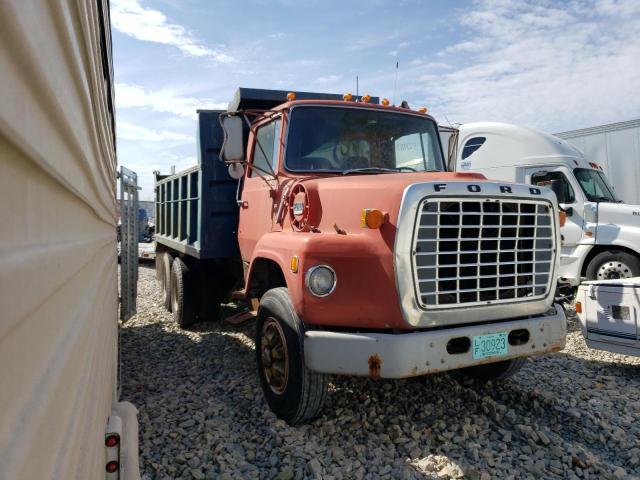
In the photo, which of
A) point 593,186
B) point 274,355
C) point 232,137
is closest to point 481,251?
point 274,355

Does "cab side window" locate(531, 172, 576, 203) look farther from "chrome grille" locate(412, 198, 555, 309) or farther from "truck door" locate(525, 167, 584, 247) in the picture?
"chrome grille" locate(412, 198, 555, 309)

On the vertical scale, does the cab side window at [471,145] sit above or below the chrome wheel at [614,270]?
above

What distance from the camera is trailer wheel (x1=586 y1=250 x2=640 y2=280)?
7539 millimetres

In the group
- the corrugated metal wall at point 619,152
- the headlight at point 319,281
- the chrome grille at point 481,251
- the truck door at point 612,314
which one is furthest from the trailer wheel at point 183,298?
the corrugated metal wall at point 619,152

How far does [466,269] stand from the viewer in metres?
3.37

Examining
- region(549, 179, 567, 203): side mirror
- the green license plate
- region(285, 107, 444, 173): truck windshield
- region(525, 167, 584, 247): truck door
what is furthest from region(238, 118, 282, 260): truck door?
region(525, 167, 584, 247): truck door

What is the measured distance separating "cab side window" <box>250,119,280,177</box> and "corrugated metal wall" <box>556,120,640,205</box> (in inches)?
368

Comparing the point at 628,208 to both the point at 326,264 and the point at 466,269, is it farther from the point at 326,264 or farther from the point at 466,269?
the point at 326,264

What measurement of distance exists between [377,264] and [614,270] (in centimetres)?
632

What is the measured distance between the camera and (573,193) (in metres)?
8.23

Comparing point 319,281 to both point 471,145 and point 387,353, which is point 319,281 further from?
point 471,145

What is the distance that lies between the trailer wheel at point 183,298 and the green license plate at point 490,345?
409cm

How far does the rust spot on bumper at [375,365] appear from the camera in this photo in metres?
3.00

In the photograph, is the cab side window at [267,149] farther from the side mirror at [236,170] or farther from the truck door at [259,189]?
the side mirror at [236,170]
